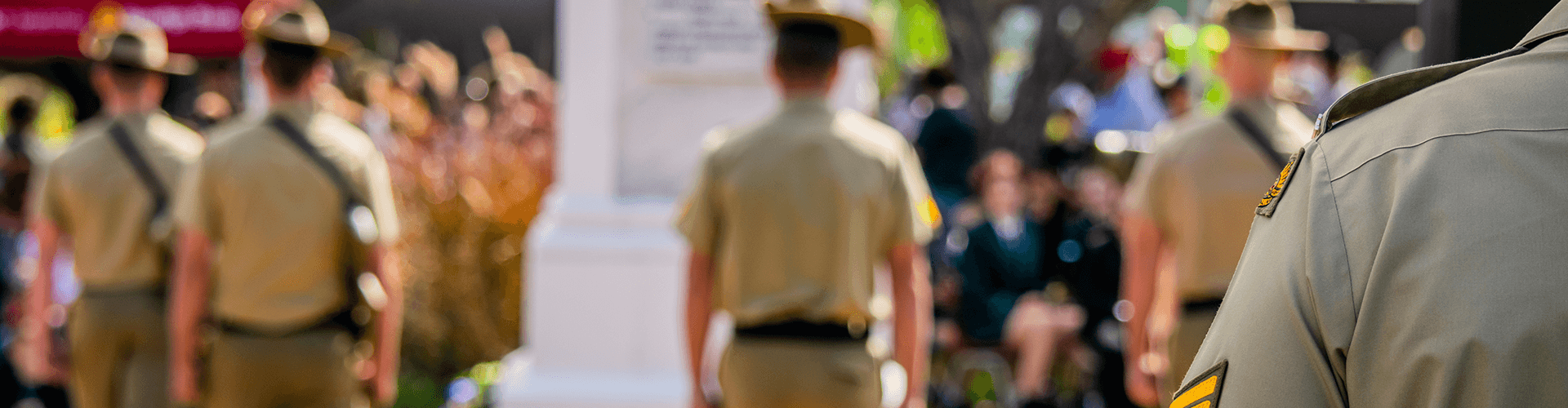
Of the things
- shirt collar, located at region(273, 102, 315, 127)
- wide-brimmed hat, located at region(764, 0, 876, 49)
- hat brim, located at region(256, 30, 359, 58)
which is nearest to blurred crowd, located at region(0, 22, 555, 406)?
hat brim, located at region(256, 30, 359, 58)

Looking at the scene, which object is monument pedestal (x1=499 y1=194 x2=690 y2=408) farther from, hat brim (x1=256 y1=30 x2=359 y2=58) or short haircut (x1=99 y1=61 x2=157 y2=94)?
short haircut (x1=99 y1=61 x2=157 y2=94)

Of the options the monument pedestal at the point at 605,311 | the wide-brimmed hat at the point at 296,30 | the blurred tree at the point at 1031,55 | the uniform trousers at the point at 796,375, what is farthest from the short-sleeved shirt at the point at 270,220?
the blurred tree at the point at 1031,55

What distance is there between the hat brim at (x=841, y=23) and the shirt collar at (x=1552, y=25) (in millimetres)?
2125

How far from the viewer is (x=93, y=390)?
14.3 feet

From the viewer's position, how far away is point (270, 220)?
3471mm

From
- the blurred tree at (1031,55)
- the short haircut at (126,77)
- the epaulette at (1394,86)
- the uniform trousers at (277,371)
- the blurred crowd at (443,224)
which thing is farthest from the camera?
the blurred tree at (1031,55)

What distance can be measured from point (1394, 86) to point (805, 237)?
205 cm

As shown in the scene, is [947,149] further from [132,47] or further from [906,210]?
[132,47]

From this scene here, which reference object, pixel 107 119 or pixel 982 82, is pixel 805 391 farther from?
pixel 982 82

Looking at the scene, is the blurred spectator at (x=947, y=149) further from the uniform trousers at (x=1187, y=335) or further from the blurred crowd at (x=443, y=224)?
the uniform trousers at (x=1187, y=335)

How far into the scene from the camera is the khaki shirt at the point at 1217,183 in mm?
3324

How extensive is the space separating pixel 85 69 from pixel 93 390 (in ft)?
39.0

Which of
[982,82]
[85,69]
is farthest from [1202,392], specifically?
[85,69]

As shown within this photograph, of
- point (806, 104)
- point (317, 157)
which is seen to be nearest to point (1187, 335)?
point (806, 104)
